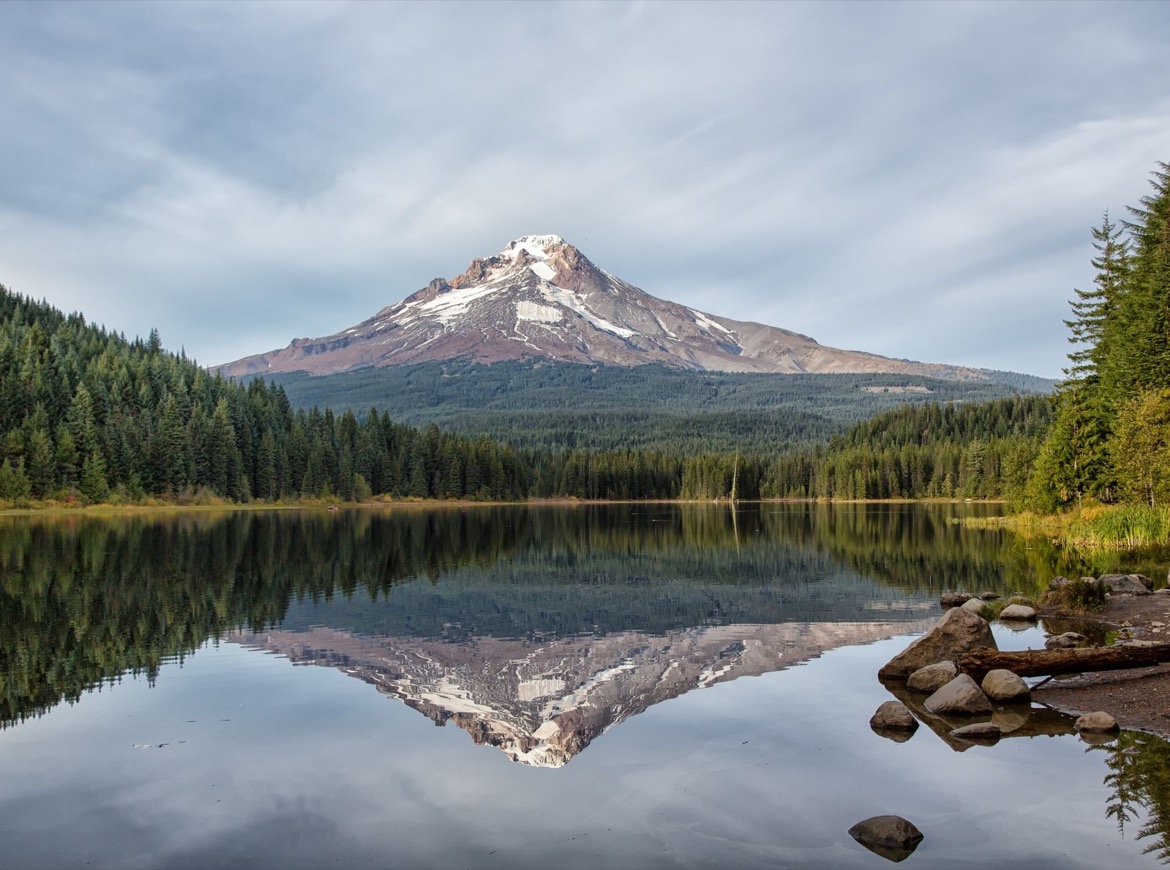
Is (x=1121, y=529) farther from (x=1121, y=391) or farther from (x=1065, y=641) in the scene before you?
(x=1065, y=641)

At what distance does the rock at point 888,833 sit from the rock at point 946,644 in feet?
30.5

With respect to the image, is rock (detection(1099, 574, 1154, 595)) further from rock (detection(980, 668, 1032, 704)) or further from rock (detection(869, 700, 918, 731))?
rock (detection(869, 700, 918, 731))

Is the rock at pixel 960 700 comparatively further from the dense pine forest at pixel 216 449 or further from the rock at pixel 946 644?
the dense pine forest at pixel 216 449

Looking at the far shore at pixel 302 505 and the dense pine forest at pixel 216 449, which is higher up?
the dense pine forest at pixel 216 449

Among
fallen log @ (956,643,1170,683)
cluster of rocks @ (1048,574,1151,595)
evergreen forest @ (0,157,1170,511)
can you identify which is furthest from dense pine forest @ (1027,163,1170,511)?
fallen log @ (956,643,1170,683)

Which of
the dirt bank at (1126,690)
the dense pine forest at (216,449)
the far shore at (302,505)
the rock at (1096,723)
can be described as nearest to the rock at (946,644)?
the dirt bank at (1126,690)

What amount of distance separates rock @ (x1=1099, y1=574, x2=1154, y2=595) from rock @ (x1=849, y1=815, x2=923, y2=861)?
23.1 meters

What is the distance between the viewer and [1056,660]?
711 inches

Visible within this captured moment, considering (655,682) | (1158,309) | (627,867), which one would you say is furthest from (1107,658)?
(1158,309)

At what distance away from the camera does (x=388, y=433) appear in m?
156

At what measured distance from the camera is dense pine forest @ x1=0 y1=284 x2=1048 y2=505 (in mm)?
104188

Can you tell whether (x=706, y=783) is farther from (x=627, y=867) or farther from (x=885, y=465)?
(x=885, y=465)

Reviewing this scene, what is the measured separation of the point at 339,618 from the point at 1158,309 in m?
45.4

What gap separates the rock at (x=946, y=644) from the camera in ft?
63.4
